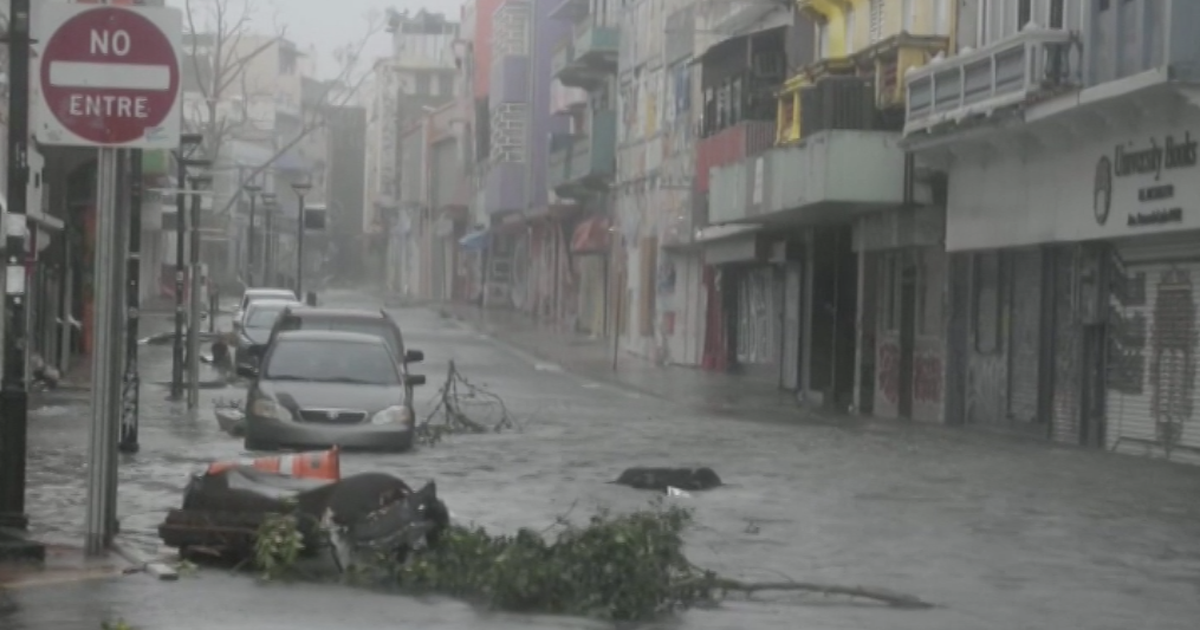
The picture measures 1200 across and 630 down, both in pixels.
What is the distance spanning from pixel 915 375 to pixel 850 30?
22.6 ft

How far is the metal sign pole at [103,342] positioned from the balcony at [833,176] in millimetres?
23640

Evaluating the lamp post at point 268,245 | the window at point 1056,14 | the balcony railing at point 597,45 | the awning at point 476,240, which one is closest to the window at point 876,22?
the window at point 1056,14

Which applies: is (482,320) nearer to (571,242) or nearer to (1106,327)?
(571,242)

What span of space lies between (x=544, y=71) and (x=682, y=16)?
30.3m

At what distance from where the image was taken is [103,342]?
13.1 metres

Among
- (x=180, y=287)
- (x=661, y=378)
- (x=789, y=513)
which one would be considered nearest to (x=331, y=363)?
(x=180, y=287)

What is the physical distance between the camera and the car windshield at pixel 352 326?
30.4 metres

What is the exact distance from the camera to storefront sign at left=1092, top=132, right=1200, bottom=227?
26.4 m

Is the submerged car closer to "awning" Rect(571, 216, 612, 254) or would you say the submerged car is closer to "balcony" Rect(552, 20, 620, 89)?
"balcony" Rect(552, 20, 620, 89)

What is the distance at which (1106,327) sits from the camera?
29625 mm

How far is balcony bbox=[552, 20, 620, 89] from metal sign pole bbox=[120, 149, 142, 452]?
40.8 meters

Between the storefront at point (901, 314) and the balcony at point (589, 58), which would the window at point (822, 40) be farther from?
the balcony at point (589, 58)

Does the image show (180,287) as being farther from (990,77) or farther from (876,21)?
(876,21)

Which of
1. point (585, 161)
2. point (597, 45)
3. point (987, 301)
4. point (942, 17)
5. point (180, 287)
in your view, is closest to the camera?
point (180, 287)
